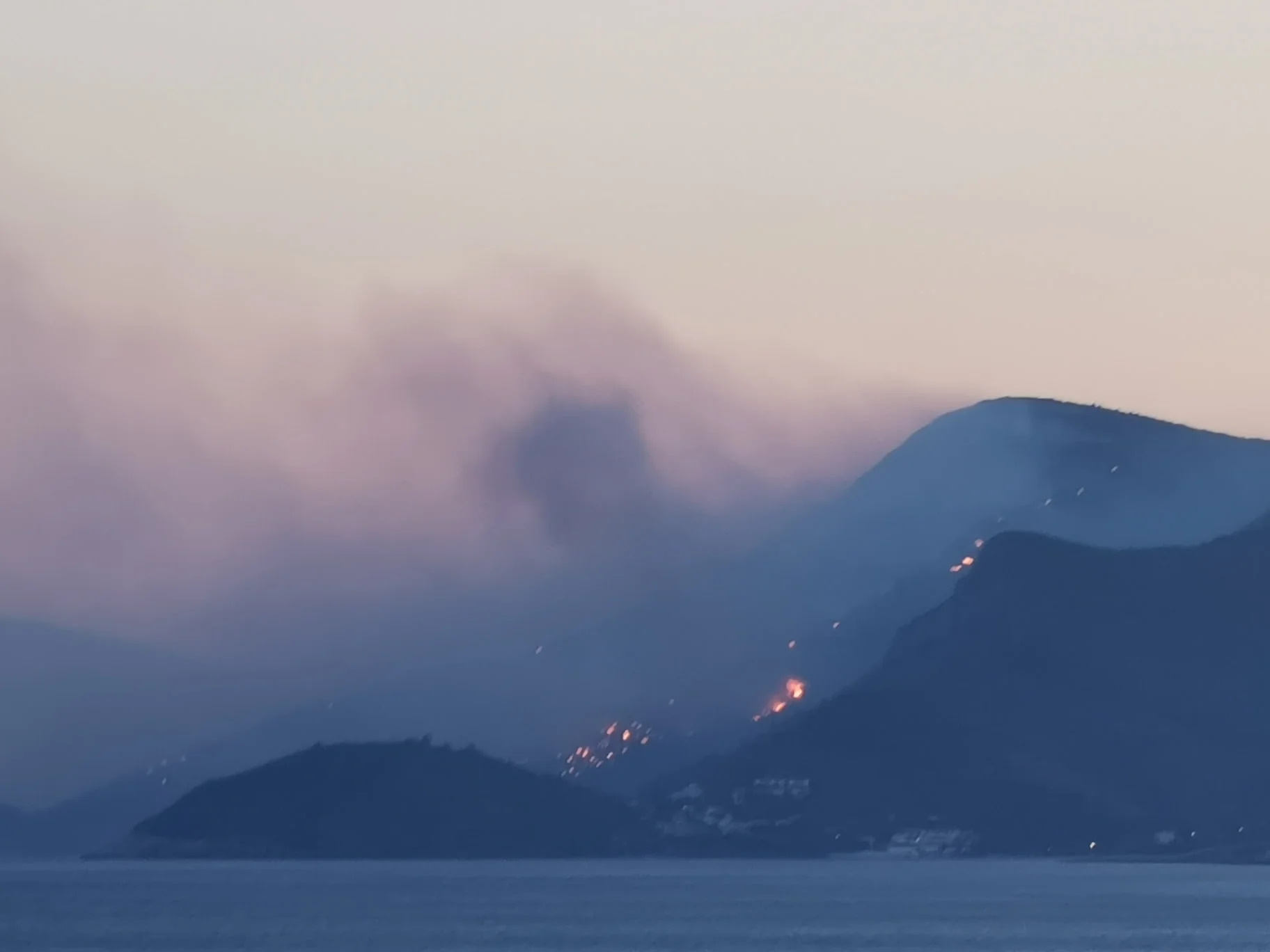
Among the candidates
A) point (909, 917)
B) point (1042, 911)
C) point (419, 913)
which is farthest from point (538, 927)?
point (1042, 911)

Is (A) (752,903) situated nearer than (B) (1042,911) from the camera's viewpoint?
No

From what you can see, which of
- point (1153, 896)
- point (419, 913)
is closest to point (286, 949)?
point (419, 913)

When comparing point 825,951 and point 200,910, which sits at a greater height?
point 200,910

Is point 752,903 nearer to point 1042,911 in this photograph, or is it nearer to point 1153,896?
point 1042,911

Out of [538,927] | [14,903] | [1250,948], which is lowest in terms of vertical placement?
[1250,948]

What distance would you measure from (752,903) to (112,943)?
5534 centimetres

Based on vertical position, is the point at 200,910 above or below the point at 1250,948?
above

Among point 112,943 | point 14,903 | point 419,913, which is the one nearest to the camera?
point 112,943

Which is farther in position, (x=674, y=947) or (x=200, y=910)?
(x=200, y=910)

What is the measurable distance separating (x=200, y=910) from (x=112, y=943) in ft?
116

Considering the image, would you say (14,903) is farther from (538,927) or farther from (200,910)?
(538,927)

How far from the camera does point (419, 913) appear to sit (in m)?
157

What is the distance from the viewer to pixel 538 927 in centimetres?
14338

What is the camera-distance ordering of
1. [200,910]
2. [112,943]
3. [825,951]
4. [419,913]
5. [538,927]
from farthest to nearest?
[200,910] → [419,913] → [538,927] → [112,943] → [825,951]
